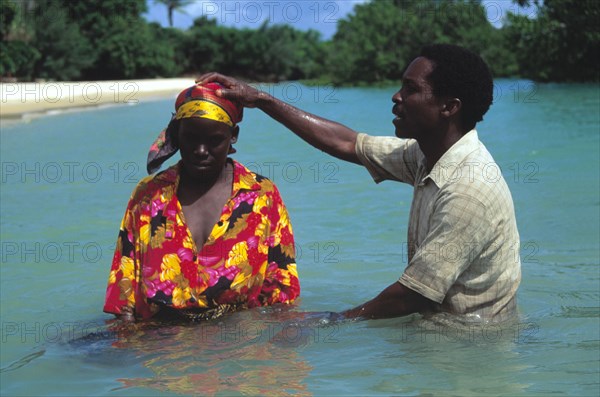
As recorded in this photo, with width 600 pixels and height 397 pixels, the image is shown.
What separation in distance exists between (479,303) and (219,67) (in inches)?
2479

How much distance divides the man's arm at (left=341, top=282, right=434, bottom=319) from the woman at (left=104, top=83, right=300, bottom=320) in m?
0.64

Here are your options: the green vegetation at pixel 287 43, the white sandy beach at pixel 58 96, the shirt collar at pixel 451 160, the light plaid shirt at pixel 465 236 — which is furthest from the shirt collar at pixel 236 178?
the green vegetation at pixel 287 43

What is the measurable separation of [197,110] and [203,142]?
159 mm

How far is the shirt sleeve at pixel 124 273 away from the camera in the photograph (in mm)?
3994

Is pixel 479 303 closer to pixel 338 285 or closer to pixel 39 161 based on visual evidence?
pixel 338 285

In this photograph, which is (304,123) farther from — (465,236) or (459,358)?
(459,358)

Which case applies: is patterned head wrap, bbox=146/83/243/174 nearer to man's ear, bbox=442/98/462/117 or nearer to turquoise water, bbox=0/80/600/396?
turquoise water, bbox=0/80/600/396

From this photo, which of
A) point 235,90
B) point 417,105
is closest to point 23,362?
point 235,90

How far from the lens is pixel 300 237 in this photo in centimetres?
758

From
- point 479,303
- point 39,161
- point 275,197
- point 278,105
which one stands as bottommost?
point 39,161

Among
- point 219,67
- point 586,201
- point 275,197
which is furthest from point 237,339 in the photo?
A: point 219,67

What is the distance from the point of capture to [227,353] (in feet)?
13.2

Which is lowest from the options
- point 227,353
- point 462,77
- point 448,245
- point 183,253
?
point 227,353

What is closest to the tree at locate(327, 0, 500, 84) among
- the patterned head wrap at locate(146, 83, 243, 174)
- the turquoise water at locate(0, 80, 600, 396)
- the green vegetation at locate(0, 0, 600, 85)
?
the green vegetation at locate(0, 0, 600, 85)
